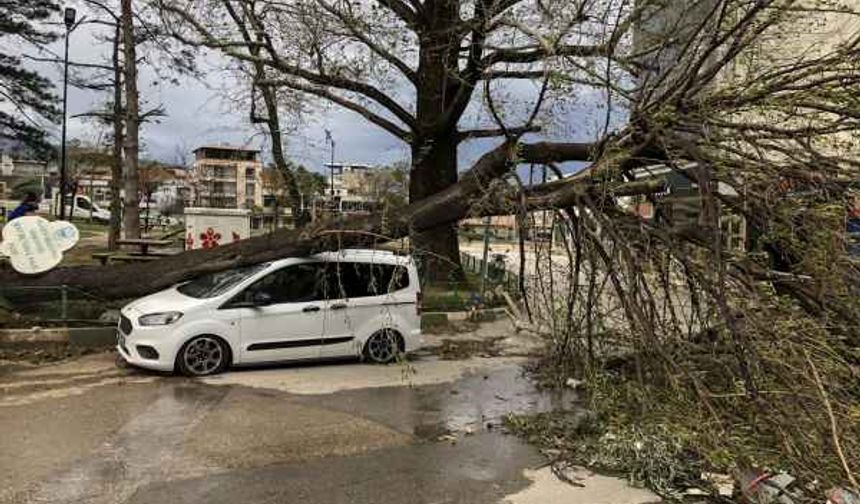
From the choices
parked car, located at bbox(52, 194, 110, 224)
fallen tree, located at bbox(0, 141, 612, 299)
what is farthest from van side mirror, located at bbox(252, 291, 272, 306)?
parked car, located at bbox(52, 194, 110, 224)

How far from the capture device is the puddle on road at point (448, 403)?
8.04 metres

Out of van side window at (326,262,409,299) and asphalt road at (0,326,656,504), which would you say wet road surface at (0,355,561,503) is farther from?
van side window at (326,262,409,299)

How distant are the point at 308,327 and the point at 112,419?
3.27 metres

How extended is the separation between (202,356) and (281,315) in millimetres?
1117

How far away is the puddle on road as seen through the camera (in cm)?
804

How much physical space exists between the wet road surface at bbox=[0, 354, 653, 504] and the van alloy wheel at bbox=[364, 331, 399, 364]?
505mm

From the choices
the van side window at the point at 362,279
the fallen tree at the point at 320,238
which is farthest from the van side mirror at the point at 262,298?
the fallen tree at the point at 320,238

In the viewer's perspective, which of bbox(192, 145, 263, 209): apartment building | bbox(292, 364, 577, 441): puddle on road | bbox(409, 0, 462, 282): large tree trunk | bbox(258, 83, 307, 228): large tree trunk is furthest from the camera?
bbox(192, 145, 263, 209): apartment building

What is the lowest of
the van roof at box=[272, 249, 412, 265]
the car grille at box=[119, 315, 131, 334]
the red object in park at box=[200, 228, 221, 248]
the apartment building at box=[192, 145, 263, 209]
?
the car grille at box=[119, 315, 131, 334]

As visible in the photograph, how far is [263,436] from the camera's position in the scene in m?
7.32

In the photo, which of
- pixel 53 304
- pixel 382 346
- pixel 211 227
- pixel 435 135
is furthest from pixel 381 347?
pixel 211 227

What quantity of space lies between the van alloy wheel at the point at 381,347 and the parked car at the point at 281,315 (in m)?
0.01

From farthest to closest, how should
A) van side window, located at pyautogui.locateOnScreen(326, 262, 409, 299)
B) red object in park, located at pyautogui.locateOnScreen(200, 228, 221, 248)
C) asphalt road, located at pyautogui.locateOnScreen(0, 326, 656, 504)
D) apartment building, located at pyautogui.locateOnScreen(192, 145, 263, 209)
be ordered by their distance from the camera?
apartment building, located at pyautogui.locateOnScreen(192, 145, 263, 209)
red object in park, located at pyautogui.locateOnScreen(200, 228, 221, 248)
van side window, located at pyautogui.locateOnScreen(326, 262, 409, 299)
asphalt road, located at pyautogui.locateOnScreen(0, 326, 656, 504)

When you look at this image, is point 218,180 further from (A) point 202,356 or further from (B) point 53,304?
(A) point 202,356
